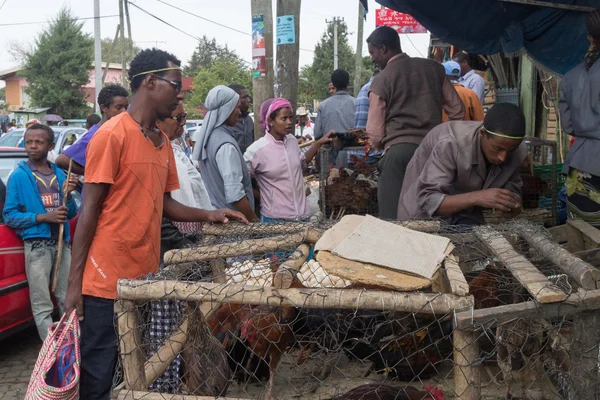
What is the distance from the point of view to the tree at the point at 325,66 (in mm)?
50938

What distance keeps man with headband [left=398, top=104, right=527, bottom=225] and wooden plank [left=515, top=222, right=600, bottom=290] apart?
27 centimetres

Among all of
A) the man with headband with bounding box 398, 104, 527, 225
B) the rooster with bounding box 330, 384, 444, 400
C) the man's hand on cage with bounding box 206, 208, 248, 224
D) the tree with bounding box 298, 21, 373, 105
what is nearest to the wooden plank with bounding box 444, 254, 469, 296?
the rooster with bounding box 330, 384, 444, 400

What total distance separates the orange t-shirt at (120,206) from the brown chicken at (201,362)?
1.25 feet

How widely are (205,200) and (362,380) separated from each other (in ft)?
6.02

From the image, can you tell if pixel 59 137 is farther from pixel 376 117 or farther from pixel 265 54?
pixel 376 117

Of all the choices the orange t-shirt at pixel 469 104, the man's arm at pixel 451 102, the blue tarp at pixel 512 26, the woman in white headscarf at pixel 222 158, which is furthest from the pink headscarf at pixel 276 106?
the orange t-shirt at pixel 469 104

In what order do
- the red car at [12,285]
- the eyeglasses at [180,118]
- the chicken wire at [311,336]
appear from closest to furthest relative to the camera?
the chicken wire at [311,336] → the eyeglasses at [180,118] → the red car at [12,285]

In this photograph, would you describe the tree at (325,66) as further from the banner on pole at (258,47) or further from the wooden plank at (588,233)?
the wooden plank at (588,233)

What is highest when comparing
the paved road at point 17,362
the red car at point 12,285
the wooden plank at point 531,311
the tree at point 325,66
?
the tree at point 325,66

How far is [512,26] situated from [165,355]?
4130mm

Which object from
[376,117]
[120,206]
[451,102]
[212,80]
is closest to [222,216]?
[120,206]

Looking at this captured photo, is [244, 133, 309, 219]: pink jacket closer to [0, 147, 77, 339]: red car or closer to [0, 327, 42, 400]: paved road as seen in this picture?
[0, 147, 77, 339]: red car

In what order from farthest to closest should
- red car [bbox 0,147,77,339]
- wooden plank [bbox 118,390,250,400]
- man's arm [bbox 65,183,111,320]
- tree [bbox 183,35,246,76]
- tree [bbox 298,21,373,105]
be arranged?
tree [bbox 183,35,246,76] < tree [bbox 298,21,373,105] < red car [bbox 0,147,77,339] < man's arm [bbox 65,183,111,320] < wooden plank [bbox 118,390,250,400]

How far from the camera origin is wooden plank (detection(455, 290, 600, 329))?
1.89 metres
